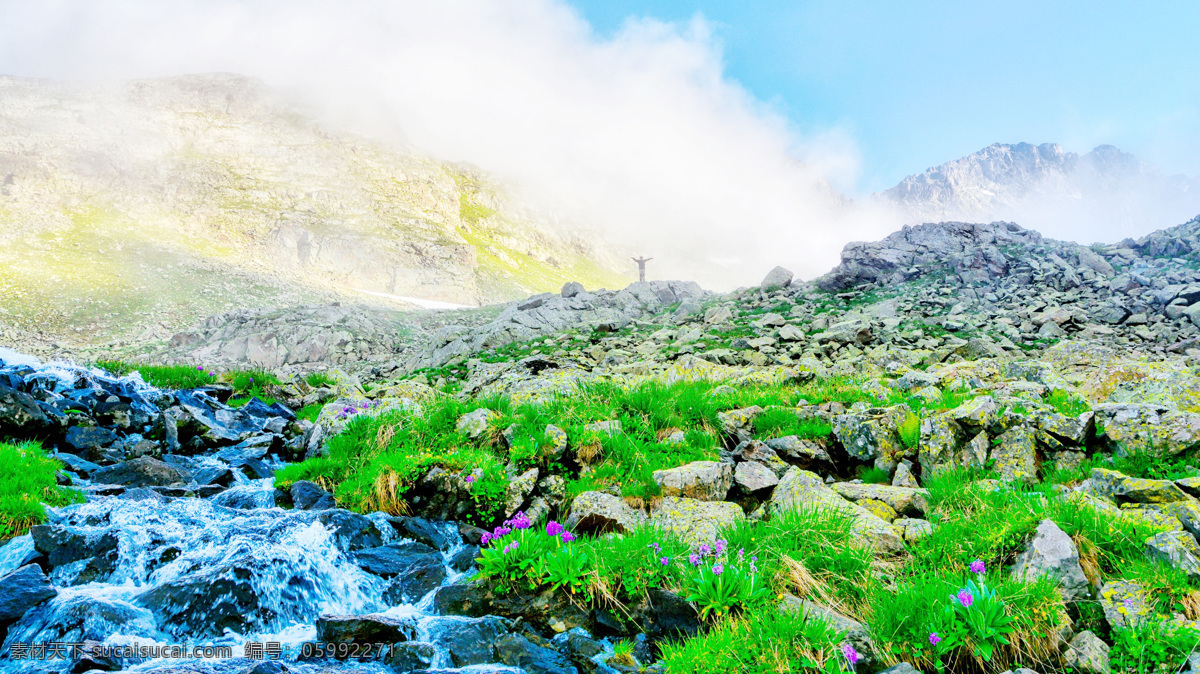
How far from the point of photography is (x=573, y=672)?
480cm

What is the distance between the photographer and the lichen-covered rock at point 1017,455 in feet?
23.4

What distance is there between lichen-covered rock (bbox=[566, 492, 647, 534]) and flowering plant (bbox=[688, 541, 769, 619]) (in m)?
1.53

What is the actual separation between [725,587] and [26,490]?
8.96 m

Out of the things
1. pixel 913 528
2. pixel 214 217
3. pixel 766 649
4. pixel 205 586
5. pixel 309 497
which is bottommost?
pixel 205 586

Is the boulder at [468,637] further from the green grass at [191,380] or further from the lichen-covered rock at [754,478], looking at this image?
the green grass at [191,380]

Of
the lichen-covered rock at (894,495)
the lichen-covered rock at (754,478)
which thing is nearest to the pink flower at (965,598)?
the lichen-covered rock at (894,495)

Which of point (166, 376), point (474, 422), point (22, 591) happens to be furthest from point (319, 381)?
point (22, 591)

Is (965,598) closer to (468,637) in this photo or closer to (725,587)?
(725,587)

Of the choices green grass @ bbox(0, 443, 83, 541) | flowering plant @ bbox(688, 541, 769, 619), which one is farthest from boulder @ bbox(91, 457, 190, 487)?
flowering plant @ bbox(688, 541, 769, 619)

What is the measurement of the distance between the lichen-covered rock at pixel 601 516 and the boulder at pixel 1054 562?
11.9 ft

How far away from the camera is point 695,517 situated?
262 inches

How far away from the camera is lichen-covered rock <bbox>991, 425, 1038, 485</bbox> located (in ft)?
23.4

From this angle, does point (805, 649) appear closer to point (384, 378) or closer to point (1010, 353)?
point (1010, 353)

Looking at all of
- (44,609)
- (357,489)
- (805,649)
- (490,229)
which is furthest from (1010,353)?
(490,229)
